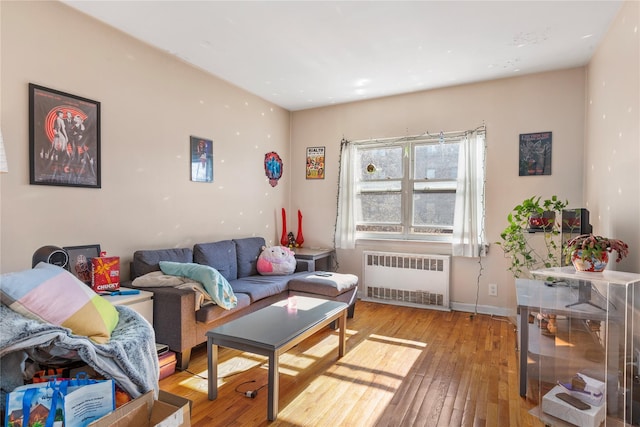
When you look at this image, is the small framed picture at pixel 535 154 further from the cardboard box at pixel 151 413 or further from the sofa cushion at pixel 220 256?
the cardboard box at pixel 151 413

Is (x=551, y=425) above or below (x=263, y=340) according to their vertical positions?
below

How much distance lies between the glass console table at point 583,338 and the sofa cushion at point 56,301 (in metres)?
2.30

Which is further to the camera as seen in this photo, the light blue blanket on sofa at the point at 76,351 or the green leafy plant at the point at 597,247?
the green leafy plant at the point at 597,247


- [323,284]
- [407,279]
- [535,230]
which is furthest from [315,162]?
[535,230]

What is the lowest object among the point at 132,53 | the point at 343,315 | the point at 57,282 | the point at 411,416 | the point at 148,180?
the point at 411,416

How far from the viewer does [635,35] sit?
2211 mm

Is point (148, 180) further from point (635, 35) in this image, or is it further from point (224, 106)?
point (635, 35)

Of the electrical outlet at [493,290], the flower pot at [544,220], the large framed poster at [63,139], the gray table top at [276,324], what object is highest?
the large framed poster at [63,139]

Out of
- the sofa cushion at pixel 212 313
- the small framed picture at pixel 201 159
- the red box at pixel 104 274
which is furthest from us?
the small framed picture at pixel 201 159

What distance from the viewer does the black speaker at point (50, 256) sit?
7.07 ft

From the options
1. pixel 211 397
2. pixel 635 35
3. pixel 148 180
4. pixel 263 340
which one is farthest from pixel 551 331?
pixel 148 180

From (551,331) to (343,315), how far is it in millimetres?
1384

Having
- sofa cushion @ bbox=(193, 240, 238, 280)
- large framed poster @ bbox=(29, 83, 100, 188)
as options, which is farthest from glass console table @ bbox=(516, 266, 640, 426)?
large framed poster @ bbox=(29, 83, 100, 188)

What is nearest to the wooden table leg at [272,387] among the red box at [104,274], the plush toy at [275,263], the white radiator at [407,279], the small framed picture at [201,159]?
the red box at [104,274]
